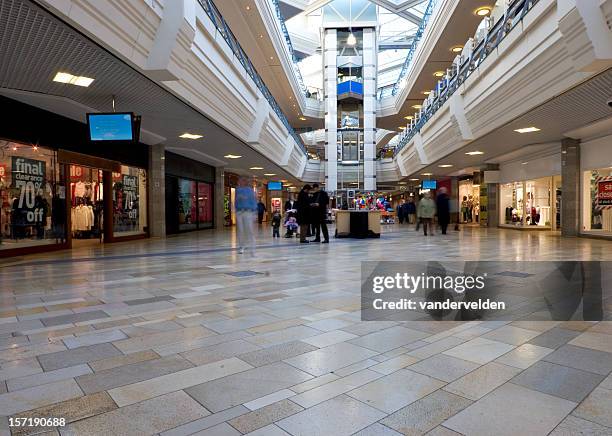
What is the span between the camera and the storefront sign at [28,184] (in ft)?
36.2

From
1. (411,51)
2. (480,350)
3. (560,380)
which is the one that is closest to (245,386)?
(480,350)

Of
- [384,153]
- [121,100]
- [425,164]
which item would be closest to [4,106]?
[121,100]

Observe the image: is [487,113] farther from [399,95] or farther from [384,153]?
[384,153]

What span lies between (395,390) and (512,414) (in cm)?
66

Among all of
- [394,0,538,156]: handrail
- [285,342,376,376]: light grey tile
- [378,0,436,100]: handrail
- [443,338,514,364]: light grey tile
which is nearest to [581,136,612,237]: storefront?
[394,0,538,156]: handrail

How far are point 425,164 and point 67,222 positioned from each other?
18.4 metres

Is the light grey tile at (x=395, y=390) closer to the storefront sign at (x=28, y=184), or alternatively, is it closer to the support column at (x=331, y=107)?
the storefront sign at (x=28, y=184)

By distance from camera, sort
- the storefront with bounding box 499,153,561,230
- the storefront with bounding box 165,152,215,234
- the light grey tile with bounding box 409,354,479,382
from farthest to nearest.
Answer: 1. the storefront with bounding box 499,153,561,230
2. the storefront with bounding box 165,152,215,234
3. the light grey tile with bounding box 409,354,479,382

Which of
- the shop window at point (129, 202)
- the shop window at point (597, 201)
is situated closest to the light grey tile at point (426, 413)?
the shop window at point (129, 202)

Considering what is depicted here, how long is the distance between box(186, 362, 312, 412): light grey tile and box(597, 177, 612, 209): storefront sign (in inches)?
677

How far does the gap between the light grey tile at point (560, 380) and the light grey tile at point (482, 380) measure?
8 centimetres

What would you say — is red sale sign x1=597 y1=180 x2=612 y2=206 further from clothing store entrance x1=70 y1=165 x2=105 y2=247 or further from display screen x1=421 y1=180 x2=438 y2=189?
clothing store entrance x1=70 y1=165 x2=105 y2=247

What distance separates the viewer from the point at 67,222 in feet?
42.3

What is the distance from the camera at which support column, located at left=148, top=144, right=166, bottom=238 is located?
703 inches
